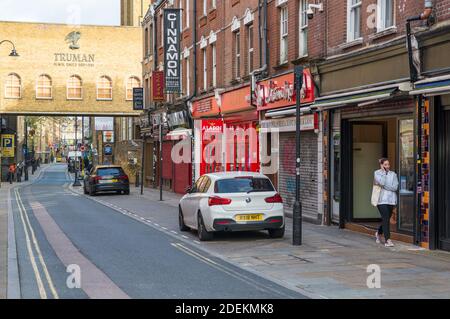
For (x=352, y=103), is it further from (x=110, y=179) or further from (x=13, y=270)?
(x=110, y=179)

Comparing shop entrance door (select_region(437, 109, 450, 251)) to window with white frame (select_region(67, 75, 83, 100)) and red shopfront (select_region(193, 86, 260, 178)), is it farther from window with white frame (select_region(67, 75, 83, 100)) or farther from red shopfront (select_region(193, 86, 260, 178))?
window with white frame (select_region(67, 75, 83, 100))

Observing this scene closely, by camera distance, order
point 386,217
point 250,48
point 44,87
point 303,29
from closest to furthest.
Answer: point 386,217, point 303,29, point 250,48, point 44,87

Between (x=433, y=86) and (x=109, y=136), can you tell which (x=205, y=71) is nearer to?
(x=433, y=86)

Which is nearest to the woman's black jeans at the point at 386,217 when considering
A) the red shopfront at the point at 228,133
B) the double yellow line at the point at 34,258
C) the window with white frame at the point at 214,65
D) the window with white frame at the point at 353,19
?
the window with white frame at the point at 353,19

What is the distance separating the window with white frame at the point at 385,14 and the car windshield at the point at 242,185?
14.4 feet

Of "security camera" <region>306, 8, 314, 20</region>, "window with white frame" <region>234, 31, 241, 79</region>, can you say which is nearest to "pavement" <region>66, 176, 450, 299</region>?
"security camera" <region>306, 8, 314, 20</region>

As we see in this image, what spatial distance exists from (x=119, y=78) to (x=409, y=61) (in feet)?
146

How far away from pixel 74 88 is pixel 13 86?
182 inches

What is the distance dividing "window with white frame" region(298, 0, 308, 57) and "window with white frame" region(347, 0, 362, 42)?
9.77 ft

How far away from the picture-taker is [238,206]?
14.6 m

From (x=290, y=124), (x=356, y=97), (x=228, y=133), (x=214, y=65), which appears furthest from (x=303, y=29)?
(x=214, y=65)

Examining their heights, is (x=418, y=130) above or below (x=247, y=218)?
above

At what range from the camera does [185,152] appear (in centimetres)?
3522

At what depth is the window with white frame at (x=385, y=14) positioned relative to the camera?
15.3 metres
